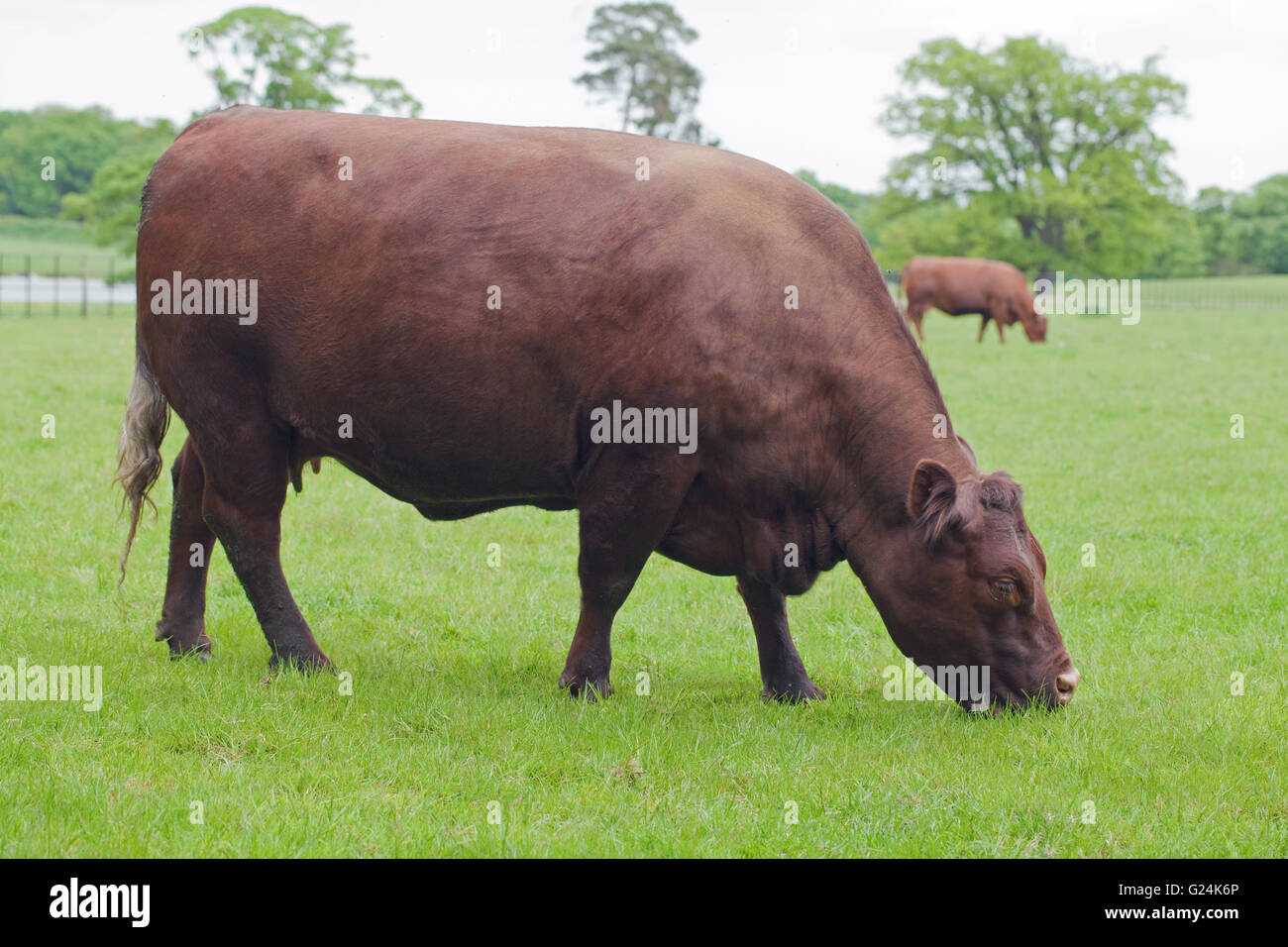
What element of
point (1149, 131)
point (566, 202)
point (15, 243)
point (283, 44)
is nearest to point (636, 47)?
point (283, 44)

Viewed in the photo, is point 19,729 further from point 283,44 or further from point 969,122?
point 969,122

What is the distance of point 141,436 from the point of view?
6.66 metres

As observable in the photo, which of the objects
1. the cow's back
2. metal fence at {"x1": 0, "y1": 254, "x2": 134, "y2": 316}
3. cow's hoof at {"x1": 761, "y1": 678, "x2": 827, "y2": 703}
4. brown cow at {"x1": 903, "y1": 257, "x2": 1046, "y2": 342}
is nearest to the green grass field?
cow's hoof at {"x1": 761, "y1": 678, "x2": 827, "y2": 703}

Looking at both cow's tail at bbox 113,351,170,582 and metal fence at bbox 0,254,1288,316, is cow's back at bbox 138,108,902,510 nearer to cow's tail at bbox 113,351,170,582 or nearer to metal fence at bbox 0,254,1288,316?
cow's tail at bbox 113,351,170,582

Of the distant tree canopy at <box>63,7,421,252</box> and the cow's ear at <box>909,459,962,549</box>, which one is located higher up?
the distant tree canopy at <box>63,7,421,252</box>

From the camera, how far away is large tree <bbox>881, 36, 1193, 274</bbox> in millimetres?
58500

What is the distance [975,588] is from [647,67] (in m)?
49.7

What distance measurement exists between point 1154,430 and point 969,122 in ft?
160

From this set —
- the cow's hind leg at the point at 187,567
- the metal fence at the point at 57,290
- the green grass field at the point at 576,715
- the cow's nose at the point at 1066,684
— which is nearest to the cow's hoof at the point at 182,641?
the cow's hind leg at the point at 187,567

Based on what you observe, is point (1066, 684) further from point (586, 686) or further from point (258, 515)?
point (258, 515)

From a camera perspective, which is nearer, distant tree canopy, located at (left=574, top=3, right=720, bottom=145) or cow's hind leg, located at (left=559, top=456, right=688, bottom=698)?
cow's hind leg, located at (left=559, top=456, right=688, bottom=698)

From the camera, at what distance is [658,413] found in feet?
18.4

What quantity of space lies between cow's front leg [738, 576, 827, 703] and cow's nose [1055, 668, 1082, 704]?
1105mm

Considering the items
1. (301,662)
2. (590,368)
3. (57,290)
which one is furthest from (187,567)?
(57,290)
